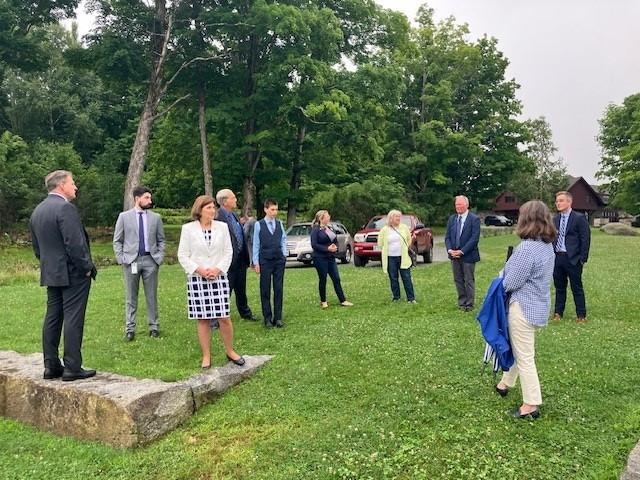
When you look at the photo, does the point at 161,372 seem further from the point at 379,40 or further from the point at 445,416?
the point at 379,40

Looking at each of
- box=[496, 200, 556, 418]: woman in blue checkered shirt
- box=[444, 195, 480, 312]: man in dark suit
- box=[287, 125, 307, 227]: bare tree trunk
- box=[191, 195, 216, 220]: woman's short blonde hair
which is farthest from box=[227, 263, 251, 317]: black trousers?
box=[287, 125, 307, 227]: bare tree trunk

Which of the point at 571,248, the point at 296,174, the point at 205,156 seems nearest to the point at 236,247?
the point at 571,248

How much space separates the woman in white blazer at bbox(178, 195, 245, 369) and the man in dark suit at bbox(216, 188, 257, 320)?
6.33 ft

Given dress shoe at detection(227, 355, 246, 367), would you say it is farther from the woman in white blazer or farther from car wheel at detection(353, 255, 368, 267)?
car wheel at detection(353, 255, 368, 267)

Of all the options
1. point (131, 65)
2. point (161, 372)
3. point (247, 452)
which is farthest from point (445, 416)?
point (131, 65)

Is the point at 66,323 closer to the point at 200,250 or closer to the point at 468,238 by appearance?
the point at 200,250

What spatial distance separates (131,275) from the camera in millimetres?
7688

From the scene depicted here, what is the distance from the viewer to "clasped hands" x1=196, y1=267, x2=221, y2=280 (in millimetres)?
5888

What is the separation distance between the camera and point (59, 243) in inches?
216

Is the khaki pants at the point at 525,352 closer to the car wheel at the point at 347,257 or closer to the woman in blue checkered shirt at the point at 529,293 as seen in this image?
the woman in blue checkered shirt at the point at 529,293

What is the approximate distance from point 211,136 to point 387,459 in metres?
26.3

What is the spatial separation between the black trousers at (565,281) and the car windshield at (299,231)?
11.8 m

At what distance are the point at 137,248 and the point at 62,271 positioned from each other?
2200mm

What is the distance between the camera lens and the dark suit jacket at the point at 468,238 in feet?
30.0
